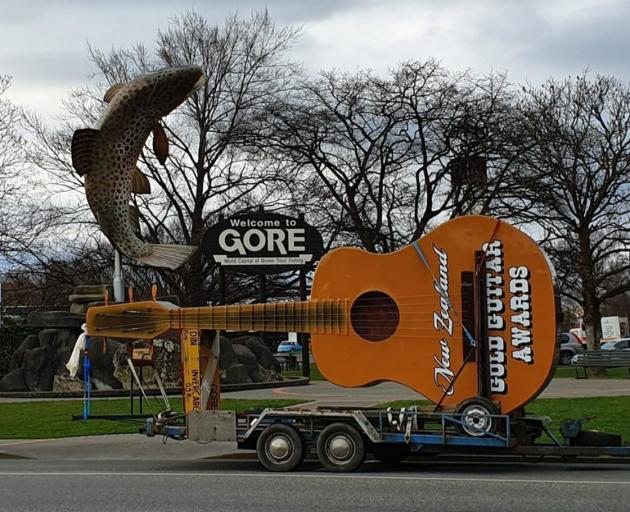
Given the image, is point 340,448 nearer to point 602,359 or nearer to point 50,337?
point 50,337

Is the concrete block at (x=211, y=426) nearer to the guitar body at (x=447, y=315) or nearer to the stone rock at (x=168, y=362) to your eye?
the guitar body at (x=447, y=315)

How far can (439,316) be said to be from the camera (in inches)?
429

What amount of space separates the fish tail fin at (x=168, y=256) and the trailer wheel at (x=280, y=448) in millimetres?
3107

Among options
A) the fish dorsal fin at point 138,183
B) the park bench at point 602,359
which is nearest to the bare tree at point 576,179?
the park bench at point 602,359

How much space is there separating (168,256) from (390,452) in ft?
13.4

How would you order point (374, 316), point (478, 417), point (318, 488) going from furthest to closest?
point (374, 316), point (478, 417), point (318, 488)

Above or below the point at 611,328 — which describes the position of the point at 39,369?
below

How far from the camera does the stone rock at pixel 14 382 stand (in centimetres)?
2583

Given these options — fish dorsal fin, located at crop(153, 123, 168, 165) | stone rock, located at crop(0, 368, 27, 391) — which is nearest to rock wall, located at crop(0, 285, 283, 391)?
stone rock, located at crop(0, 368, 27, 391)

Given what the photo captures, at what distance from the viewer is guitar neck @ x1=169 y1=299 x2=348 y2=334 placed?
440 inches

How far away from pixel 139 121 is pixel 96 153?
71cm

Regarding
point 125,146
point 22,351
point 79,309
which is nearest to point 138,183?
point 125,146

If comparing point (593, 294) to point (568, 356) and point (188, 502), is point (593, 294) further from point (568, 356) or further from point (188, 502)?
point (188, 502)

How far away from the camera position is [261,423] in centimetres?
1103
